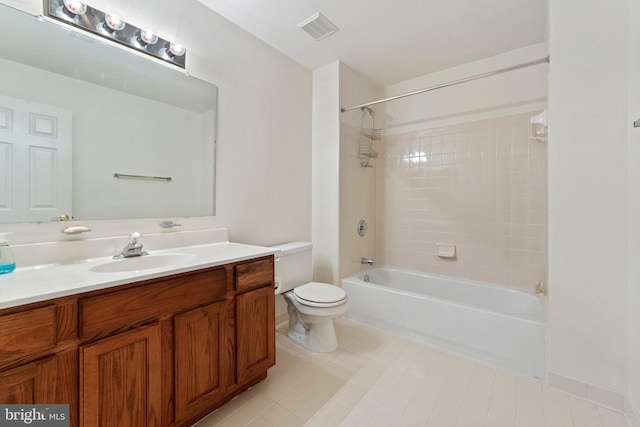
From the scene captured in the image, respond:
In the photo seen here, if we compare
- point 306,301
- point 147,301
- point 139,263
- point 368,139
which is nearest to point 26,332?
point 147,301

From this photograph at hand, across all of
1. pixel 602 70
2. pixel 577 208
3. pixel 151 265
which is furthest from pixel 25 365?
pixel 602 70

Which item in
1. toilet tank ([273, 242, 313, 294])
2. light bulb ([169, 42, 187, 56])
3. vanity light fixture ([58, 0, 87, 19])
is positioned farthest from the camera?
toilet tank ([273, 242, 313, 294])

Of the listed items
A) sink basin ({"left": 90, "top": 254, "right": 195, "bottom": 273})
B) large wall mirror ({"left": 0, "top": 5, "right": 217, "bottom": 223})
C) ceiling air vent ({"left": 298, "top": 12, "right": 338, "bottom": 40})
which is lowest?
sink basin ({"left": 90, "top": 254, "right": 195, "bottom": 273})

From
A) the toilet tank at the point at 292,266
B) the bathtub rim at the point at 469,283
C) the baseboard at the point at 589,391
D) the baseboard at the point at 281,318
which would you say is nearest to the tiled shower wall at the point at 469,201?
the bathtub rim at the point at 469,283

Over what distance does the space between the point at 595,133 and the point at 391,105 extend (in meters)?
1.88

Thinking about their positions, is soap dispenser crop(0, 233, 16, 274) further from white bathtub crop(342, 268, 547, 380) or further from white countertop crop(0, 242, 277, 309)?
white bathtub crop(342, 268, 547, 380)

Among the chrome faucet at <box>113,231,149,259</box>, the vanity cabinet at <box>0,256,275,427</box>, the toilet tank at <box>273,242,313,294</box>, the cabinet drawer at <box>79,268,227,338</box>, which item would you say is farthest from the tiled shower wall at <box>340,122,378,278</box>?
the chrome faucet at <box>113,231,149,259</box>

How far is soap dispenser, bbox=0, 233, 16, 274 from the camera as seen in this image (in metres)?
1.03

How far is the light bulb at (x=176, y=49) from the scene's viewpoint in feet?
5.30

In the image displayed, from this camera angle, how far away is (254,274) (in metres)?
1.49

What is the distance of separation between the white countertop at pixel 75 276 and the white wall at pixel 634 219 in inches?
73.2

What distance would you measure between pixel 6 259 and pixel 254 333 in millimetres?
1061

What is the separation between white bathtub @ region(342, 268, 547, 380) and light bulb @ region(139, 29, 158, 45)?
225cm

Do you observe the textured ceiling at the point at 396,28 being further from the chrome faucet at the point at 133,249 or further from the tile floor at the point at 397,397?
the tile floor at the point at 397,397
